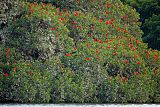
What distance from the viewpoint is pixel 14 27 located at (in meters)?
9.82

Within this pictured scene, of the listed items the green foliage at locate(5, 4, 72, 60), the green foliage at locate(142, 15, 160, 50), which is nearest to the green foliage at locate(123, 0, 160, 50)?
the green foliage at locate(142, 15, 160, 50)

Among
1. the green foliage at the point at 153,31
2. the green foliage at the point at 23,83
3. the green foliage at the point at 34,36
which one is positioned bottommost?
the green foliage at the point at 153,31

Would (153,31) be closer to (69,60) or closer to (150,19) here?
(150,19)

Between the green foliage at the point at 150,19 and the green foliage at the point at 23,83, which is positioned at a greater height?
the green foliage at the point at 23,83

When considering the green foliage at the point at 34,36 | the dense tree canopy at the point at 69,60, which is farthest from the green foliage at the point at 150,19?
the green foliage at the point at 34,36

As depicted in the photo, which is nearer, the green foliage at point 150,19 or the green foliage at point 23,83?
the green foliage at point 23,83

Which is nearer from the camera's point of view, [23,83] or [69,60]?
[23,83]

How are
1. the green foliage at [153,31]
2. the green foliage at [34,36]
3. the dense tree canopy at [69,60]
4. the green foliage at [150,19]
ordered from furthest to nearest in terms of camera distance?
the green foliage at [150,19] < the green foliage at [153,31] < the green foliage at [34,36] < the dense tree canopy at [69,60]

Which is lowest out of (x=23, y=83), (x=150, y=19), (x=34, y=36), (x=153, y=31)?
(x=153, y=31)

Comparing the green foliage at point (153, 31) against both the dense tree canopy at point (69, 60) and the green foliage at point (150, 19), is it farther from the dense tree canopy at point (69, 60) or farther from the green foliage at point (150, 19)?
the dense tree canopy at point (69, 60)

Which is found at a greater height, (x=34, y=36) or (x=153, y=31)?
(x=34, y=36)

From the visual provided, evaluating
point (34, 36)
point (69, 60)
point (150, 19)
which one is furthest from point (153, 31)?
point (34, 36)

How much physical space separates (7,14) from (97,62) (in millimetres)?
2306

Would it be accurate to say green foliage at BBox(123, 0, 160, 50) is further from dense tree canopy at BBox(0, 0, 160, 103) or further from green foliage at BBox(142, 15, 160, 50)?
dense tree canopy at BBox(0, 0, 160, 103)
